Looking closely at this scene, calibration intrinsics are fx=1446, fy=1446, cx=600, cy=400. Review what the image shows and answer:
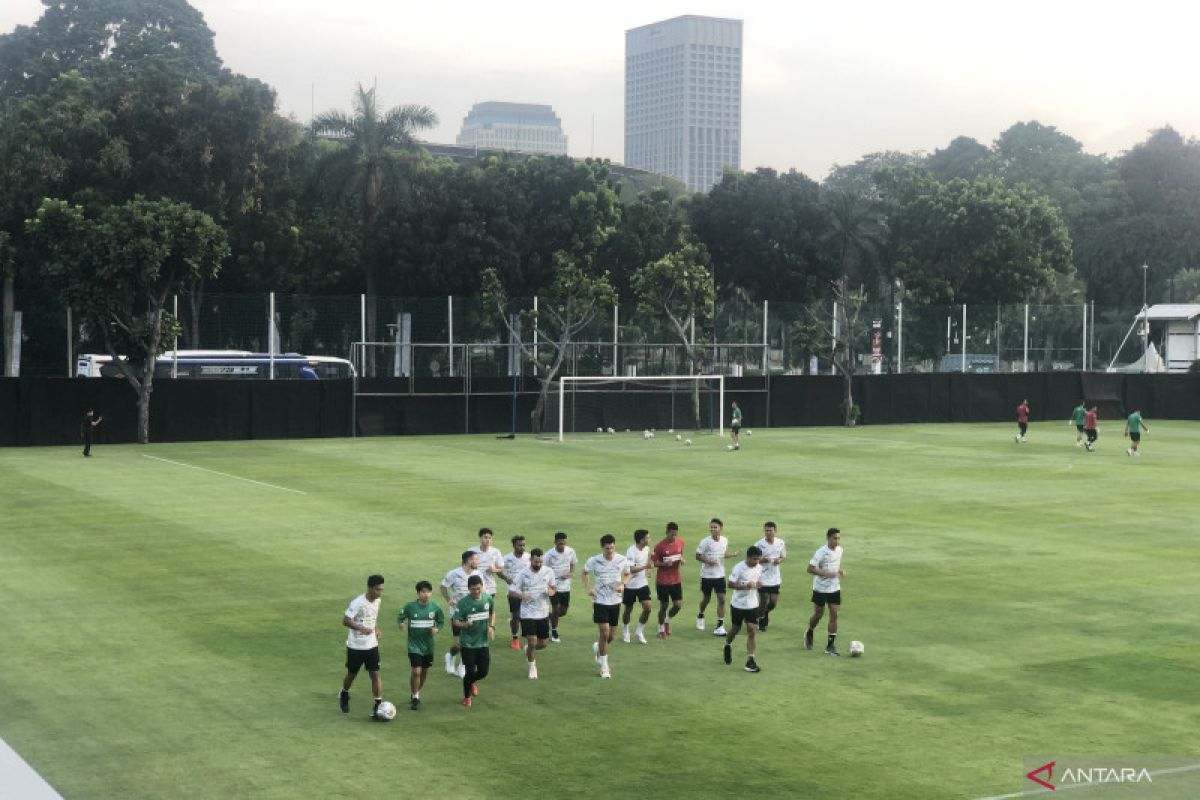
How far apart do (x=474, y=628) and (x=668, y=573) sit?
456 cm

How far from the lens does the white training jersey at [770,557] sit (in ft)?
67.5

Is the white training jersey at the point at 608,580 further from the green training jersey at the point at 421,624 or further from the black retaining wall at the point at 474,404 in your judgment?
the black retaining wall at the point at 474,404

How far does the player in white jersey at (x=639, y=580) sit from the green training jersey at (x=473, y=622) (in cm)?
334

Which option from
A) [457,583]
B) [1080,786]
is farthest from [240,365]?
[1080,786]

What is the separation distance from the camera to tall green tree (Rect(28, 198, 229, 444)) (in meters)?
55.0

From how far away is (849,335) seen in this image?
71.6 meters

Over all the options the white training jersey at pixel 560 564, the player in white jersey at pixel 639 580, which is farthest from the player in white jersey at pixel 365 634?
the player in white jersey at pixel 639 580

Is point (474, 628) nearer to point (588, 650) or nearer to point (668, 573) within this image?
point (588, 650)

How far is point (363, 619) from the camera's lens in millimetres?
16781

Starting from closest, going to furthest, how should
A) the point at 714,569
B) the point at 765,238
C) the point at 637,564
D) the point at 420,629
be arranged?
the point at 420,629 → the point at 637,564 → the point at 714,569 → the point at 765,238

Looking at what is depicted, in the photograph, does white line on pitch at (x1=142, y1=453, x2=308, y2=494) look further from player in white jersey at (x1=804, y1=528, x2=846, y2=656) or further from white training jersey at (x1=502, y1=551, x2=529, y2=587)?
player in white jersey at (x1=804, y1=528, x2=846, y2=656)

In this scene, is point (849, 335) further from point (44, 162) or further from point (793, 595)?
point (793, 595)

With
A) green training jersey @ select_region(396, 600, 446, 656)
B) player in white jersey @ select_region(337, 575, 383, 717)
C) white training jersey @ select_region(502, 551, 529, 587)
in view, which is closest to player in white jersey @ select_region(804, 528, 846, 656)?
white training jersey @ select_region(502, 551, 529, 587)

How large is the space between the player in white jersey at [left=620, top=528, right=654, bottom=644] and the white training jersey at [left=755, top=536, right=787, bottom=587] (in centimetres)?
161
